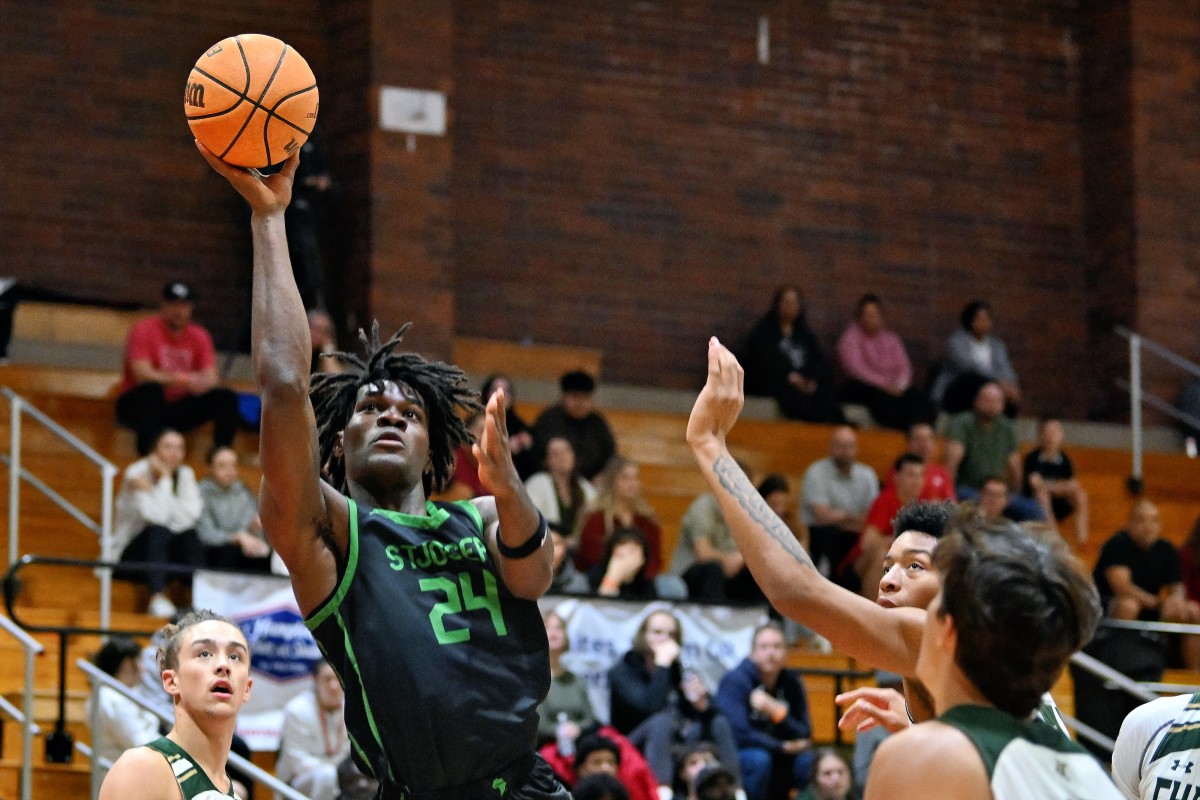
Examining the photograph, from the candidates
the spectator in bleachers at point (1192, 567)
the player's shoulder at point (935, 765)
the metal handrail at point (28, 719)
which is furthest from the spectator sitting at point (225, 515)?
the player's shoulder at point (935, 765)

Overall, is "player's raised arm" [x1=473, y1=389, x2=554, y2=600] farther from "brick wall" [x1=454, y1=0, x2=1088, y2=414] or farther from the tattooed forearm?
"brick wall" [x1=454, y1=0, x2=1088, y2=414]

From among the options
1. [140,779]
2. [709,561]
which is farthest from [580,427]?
[140,779]

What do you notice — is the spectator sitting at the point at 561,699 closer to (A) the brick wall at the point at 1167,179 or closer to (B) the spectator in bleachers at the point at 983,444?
(B) the spectator in bleachers at the point at 983,444

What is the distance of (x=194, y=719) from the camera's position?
5578 mm

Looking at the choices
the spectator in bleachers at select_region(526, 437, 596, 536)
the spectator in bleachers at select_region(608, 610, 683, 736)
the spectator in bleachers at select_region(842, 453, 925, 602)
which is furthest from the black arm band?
the spectator in bleachers at select_region(842, 453, 925, 602)

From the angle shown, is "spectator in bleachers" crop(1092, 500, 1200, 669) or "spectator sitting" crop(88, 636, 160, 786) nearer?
"spectator sitting" crop(88, 636, 160, 786)

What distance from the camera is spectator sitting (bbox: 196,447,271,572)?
1117cm

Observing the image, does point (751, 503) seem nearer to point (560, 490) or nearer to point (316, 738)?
point (316, 738)

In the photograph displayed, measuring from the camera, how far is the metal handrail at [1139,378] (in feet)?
52.6

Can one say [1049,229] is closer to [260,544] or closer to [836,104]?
[836,104]

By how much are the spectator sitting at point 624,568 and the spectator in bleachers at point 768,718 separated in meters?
0.92

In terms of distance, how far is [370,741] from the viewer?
463 cm

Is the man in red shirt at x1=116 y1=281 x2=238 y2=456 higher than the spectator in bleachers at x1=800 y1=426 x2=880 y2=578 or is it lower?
higher

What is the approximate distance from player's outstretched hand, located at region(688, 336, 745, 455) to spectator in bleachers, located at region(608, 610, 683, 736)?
6.30m
